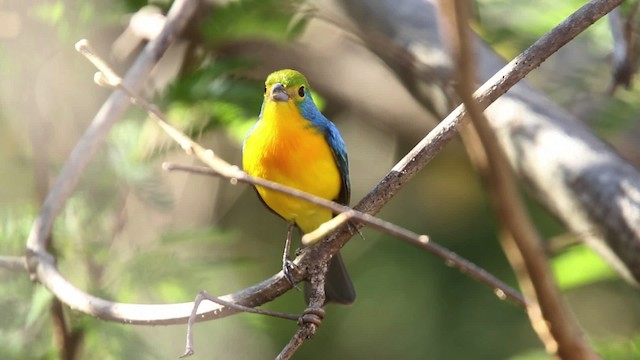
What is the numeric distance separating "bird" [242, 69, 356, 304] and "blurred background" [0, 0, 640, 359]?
37cm

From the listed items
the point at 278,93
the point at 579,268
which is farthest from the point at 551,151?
the point at 278,93

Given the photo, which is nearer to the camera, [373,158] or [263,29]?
[263,29]

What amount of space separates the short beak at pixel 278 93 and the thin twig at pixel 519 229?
1.30 metres

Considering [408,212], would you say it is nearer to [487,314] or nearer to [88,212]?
[487,314]

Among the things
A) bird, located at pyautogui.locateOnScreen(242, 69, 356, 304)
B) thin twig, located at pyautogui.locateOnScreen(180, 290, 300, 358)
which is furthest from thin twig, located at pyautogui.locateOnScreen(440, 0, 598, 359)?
bird, located at pyautogui.locateOnScreen(242, 69, 356, 304)

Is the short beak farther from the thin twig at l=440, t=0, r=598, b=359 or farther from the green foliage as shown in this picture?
the thin twig at l=440, t=0, r=598, b=359

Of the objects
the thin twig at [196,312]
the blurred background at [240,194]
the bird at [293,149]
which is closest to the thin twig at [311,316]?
the thin twig at [196,312]

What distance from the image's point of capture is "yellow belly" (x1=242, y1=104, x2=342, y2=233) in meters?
2.17

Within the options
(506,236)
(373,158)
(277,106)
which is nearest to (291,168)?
(277,106)

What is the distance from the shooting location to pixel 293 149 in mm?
2213

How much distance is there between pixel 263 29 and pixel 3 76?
83 cm

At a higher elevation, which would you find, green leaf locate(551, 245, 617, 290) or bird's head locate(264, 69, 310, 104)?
green leaf locate(551, 245, 617, 290)

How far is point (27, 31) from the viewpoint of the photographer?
9.61 feet

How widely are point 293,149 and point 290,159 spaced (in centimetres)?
4
